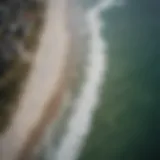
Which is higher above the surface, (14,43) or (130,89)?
(14,43)

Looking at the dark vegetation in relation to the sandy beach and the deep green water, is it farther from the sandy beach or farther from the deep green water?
the deep green water

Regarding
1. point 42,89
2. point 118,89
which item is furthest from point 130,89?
point 42,89

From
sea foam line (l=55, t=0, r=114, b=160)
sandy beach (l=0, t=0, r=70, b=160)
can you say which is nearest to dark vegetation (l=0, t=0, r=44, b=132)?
sandy beach (l=0, t=0, r=70, b=160)

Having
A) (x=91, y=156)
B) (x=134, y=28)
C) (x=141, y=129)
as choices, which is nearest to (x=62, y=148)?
(x=91, y=156)

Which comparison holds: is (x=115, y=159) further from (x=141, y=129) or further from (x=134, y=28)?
(x=134, y=28)

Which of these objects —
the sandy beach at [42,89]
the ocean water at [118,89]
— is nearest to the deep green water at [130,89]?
the ocean water at [118,89]

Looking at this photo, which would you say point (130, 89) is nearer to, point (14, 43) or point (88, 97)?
point (88, 97)

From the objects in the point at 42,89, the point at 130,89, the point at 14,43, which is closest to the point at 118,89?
the point at 130,89
